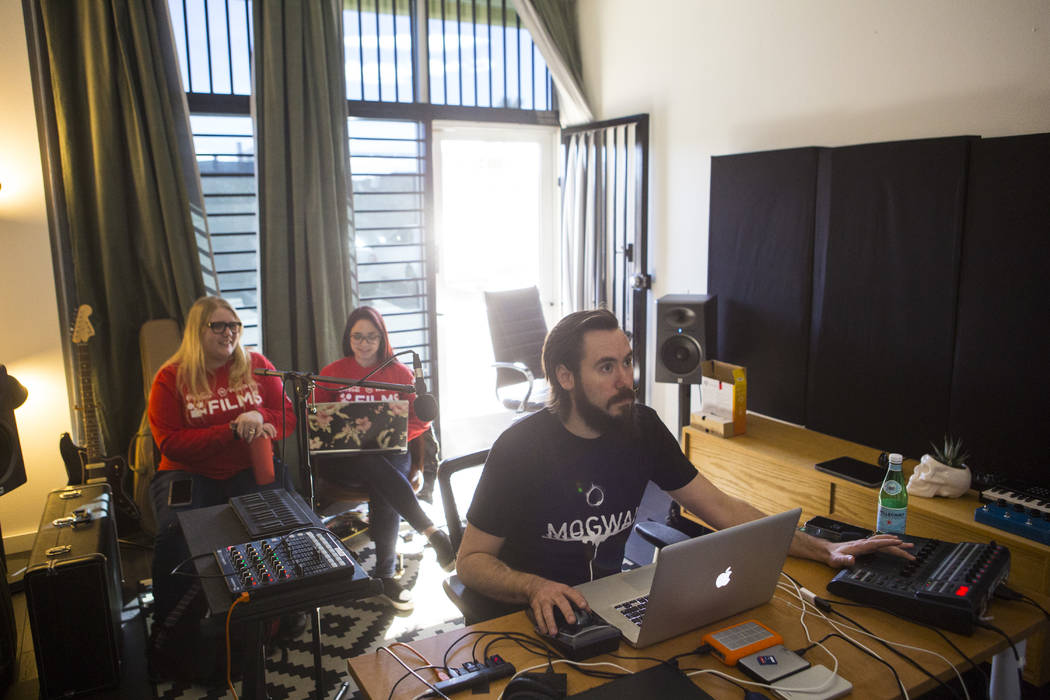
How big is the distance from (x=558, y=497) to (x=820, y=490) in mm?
1401

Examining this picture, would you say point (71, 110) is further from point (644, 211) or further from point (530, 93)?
point (644, 211)

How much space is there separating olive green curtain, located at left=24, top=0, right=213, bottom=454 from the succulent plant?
3.29 metres

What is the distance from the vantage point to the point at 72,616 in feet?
7.38

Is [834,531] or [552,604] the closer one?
[552,604]

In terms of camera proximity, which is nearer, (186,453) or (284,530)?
(284,530)

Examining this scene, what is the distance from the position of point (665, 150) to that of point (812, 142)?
991 mm

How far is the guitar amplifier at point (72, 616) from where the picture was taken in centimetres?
222

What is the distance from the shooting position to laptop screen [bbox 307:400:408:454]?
9.37 feet

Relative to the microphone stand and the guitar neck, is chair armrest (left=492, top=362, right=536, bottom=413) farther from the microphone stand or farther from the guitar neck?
the guitar neck

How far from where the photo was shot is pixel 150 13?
3451 mm

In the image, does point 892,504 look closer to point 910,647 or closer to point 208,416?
point 910,647

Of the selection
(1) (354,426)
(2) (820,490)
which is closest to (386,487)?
(1) (354,426)

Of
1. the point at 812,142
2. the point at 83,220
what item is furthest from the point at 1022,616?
the point at 83,220

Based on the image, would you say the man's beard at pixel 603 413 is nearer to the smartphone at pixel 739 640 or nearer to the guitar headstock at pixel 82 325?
the smartphone at pixel 739 640
